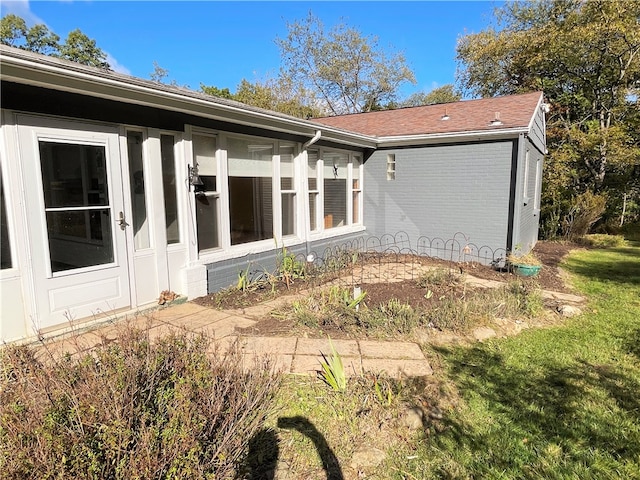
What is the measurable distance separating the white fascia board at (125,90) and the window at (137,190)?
1.80 ft

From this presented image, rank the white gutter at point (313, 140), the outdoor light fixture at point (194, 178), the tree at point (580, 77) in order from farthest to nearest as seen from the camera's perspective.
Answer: the tree at point (580, 77) < the white gutter at point (313, 140) < the outdoor light fixture at point (194, 178)

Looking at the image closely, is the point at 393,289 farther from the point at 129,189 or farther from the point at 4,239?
the point at 4,239

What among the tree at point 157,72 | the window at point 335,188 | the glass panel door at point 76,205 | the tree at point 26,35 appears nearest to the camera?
the glass panel door at point 76,205

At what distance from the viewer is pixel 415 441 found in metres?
2.57

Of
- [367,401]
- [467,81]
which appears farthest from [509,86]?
[367,401]

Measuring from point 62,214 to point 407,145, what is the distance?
7097 mm

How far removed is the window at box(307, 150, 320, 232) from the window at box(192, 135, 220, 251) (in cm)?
243

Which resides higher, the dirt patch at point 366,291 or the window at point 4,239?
the window at point 4,239

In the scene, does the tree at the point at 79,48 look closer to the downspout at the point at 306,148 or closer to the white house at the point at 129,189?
the downspout at the point at 306,148

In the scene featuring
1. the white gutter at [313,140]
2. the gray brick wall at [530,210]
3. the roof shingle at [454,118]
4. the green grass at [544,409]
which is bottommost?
the green grass at [544,409]

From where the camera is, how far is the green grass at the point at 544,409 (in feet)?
7.72

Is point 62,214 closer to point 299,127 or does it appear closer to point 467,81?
point 299,127

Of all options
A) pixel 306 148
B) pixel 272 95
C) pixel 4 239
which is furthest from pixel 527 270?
pixel 272 95

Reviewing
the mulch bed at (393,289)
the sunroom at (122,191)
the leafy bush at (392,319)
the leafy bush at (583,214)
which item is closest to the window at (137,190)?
the sunroom at (122,191)
